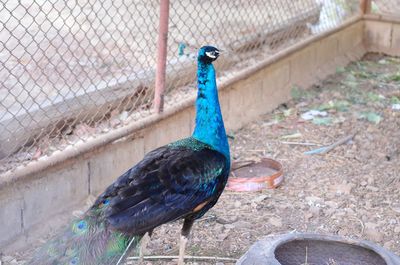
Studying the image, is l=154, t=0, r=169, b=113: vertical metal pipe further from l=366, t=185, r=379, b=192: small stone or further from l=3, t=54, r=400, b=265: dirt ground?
l=366, t=185, r=379, b=192: small stone

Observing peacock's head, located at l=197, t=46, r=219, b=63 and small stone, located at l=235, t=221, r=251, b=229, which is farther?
small stone, located at l=235, t=221, r=251, b=229

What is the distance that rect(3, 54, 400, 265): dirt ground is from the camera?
4.84 meters

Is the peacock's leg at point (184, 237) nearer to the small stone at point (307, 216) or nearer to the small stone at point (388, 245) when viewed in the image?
the small stone at point (307, 216)

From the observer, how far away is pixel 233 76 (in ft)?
20.8

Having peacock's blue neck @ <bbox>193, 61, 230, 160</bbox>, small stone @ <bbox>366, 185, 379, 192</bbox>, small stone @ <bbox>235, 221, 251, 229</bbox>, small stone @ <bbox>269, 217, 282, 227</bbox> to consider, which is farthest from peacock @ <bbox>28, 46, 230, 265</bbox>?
small stone @ <bbox>366, 185, 379, 192</bbox>

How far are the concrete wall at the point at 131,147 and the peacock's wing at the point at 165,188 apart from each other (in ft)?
3.06

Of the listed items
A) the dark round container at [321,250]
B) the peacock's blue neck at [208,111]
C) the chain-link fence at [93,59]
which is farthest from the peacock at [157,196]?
the chain-link fence at [93,59]

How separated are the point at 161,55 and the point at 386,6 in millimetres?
5019

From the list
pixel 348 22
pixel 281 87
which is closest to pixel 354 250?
pixel 281 87

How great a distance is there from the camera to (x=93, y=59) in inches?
226

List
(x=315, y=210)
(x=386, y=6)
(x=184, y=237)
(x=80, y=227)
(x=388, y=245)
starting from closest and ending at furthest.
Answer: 1. (x=80, y=227)
2. (x=184, y=237)
3. (x=388, y=245)
4. (x=315, y=210)
5. (x=386, y=6)

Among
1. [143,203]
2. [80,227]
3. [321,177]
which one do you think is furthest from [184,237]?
[321,177]

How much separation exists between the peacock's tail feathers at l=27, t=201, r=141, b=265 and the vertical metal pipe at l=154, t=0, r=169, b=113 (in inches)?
72.0

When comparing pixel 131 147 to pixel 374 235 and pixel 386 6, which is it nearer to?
pixel 374 235
